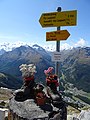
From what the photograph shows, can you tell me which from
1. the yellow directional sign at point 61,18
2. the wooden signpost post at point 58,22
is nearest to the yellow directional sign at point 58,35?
the wooden signpost post at point 58,22

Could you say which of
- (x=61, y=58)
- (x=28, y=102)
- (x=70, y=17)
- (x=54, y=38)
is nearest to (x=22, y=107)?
(x=28, y=102)

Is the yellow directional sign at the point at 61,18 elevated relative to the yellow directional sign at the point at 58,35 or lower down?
elevated

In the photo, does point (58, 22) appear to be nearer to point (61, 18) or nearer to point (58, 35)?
point (61, 18)

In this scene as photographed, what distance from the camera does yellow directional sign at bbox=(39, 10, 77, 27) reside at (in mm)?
11541

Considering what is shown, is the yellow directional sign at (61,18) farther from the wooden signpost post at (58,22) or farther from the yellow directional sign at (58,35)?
the yellow directional sign at (58,35)

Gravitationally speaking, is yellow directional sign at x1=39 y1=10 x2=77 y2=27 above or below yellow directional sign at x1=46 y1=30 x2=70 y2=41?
above

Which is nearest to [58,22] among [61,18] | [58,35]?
[61,18]

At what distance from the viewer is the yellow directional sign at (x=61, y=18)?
37.9ft

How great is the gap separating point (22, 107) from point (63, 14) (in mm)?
4423

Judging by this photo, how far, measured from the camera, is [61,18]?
1164cm

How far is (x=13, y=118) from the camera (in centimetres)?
967

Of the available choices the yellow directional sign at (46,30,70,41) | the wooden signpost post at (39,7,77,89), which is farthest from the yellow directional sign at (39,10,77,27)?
the yellow directional sign at (46,30,70,41)

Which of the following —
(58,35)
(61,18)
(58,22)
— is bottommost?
(58,35)

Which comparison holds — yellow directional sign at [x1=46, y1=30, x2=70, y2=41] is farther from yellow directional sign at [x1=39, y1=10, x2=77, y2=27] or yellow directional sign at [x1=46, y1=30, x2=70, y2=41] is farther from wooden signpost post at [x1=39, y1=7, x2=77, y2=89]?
yellow directional sign at [x1=39, y1=10, x2=77, y2=27]
